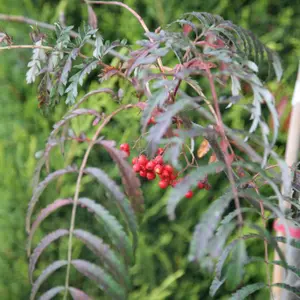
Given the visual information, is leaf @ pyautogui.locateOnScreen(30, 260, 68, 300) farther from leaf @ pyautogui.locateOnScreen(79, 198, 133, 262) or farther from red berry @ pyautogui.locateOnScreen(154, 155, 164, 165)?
red berry @ pyautogui.locateOnScreen(154, 155, 164, 165)

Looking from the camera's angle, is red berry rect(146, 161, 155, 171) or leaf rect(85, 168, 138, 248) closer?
leaf rect(85, 168, 138, 248)

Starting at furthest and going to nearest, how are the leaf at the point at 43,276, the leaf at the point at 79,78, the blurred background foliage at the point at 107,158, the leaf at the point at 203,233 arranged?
the blurred background foliage at the point at 107,158 < the leaf at the point at 79,78 < the leaf at the point at 43,276 < the leaf at the point at 203,233

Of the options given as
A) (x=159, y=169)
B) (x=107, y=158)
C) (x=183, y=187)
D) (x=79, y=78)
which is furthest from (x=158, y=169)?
(x=107, y=158)

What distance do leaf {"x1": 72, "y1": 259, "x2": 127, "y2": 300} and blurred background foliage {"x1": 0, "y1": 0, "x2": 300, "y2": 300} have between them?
Answer: 42.4 inches

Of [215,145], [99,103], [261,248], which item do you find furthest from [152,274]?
[215,145]

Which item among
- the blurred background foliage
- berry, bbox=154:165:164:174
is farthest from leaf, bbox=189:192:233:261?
the blurred background foliage

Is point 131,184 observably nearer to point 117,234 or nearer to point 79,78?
point 117,234

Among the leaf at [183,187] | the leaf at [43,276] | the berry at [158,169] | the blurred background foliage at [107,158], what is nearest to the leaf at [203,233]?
the leaf at [183,187]

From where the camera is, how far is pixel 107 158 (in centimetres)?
176

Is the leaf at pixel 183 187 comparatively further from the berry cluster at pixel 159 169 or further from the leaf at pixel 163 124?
the berry cluster at pixel 159 169

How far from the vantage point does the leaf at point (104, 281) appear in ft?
1.47

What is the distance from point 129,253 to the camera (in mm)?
435

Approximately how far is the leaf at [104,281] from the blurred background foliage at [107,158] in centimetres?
108

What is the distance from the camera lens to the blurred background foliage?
1.56 metres
